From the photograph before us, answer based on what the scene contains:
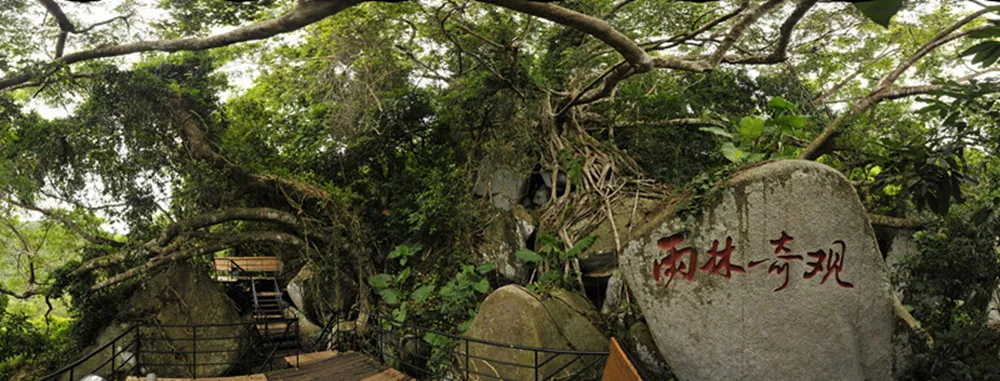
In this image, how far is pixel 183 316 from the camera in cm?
909

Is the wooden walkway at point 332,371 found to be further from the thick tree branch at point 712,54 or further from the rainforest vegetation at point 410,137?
the thick tree branch at point 712,54

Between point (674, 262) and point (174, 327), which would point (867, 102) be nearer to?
point (674, 262)

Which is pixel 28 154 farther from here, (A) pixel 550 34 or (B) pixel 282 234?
(A) pixel 550 34

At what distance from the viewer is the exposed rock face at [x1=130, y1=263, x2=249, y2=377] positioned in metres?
8.80

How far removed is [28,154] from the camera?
793 centimetres

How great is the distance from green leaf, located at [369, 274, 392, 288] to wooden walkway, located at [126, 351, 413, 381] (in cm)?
108

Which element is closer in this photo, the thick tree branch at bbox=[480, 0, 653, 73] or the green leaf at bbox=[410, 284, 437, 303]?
the thick tree branch at bbox=[480, 0, 653, 73]

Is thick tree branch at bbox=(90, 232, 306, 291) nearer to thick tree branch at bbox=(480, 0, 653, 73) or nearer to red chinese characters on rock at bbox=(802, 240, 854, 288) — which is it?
thick tree branch at bbox=(480, 0, 653, 73)

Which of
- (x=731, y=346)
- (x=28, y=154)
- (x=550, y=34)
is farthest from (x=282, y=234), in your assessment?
(x=731, y=346)

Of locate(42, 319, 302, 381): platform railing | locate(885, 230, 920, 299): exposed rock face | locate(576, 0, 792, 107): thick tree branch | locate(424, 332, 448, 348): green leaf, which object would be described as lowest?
locate(42, 319, 302, 381): platform railing

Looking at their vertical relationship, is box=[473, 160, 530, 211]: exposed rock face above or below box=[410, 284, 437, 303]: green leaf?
above

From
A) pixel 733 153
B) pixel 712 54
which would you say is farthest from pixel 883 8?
pixel 733 153

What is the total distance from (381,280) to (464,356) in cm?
261

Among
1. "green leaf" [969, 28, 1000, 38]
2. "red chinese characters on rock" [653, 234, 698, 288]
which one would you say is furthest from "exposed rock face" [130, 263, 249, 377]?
"green leaf" [969, 28, 1000, 38]
